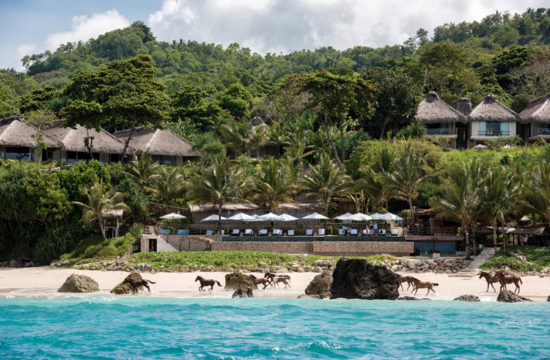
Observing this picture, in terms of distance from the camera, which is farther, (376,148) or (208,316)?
(376,148)

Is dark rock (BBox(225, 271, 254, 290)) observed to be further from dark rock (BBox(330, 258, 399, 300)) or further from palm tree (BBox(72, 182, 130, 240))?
palm tree (BBox(72, 182, 130, 240))

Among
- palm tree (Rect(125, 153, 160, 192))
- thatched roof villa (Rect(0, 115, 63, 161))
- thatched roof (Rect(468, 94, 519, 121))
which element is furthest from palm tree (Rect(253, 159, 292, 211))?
thatched roof (Rect(468, 94, 519, 121))

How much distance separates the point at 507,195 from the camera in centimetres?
2961

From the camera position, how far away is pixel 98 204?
33125 millimetres

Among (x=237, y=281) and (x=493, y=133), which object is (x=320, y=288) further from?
(x=493, y=133)

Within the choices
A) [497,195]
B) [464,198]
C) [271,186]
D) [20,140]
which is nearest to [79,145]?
[20,140]

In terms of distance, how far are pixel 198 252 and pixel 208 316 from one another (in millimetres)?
12009

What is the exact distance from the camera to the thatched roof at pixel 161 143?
48094 mm

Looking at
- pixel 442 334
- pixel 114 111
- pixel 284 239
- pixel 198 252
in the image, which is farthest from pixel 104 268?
pixel 442 334

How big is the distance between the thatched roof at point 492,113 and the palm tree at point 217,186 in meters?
25.9

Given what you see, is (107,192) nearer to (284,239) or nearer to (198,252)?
(198,252)

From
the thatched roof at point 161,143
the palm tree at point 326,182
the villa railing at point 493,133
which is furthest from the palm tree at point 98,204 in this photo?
the villa railing at point 493,133

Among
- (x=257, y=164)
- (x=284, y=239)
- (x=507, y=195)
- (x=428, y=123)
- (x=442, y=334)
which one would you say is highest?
(x=428, y=123)

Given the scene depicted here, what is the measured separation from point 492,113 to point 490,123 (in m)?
0.87
